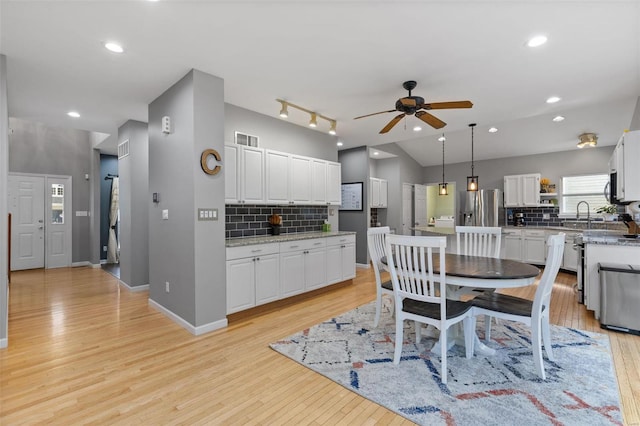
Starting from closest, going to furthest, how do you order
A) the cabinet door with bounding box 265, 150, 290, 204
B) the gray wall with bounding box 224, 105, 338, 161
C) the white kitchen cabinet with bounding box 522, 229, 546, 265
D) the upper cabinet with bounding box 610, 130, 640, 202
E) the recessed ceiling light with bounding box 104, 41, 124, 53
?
the recessed ceiling light with bounding box 104, 41, 124, 53 → the upper cabinet with bounding box 610, 130, 640, 202 → the gray wall with bounding box 224, 105, 338, 161 → the cabinet door with bounding box 265, 150, 290, 204 → the white kitchen cabinet with bounding box 522, 229, 546, 265

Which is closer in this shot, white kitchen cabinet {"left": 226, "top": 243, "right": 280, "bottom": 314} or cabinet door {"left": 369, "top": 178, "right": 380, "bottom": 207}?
white kitchen cabinet {"left": 226, "top": 243, "right": 280, "bottom": 314}

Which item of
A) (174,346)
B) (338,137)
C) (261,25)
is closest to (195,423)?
(174,346)

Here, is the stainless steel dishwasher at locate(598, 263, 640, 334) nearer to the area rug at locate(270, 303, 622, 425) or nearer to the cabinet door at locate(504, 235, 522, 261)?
the area rug at locate(270, 303, 622, 425)

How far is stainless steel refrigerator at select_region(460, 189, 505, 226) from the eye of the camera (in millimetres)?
7395

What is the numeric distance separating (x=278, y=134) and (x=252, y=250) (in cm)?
202

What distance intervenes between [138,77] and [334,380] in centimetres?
356

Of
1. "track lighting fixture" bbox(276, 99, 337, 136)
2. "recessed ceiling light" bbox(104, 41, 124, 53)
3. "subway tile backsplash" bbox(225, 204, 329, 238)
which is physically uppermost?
"recessed ceiling light" bbox(104, 41, 124, 53)

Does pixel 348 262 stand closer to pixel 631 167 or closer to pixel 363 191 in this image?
pixel 363 191

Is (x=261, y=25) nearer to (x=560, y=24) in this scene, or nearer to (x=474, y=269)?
(x=560, y=24)

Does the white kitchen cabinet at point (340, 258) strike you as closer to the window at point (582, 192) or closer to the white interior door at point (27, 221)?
the window at point (582, 192)

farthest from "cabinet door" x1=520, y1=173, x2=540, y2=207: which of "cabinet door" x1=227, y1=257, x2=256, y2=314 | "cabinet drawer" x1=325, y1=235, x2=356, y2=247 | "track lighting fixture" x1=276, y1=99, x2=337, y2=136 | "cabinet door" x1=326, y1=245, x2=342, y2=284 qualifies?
"cabinet door" x1=227, y1=257, x2=256, y2=314

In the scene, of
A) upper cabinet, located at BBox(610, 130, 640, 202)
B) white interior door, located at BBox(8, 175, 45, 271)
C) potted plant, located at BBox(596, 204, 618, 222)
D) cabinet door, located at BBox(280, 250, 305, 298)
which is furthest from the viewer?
white interior door, located at BBox(8, 175, 45, 271)

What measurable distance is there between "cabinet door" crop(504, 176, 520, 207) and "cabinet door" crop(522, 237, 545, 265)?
3.19 ft

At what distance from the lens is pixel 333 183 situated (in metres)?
5.47
